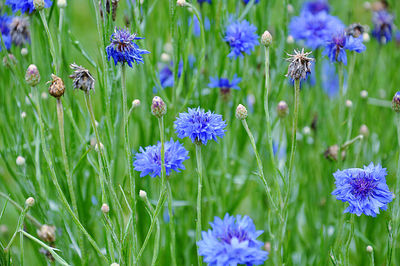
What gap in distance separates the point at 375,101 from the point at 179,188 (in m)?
0.67

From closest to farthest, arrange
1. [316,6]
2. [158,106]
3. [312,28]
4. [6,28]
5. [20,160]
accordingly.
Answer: [158,106]
[20,160]
[6,28]
[312,28]
[316,6]

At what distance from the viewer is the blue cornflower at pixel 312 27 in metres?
1.44

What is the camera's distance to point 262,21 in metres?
1.47

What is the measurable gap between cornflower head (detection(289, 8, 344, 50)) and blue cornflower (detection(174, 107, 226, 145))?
2.11 feet

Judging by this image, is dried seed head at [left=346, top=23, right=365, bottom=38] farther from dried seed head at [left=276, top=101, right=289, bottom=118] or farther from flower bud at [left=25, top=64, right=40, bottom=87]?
flower bud at [left=25, top=64, right=40, bottom=87]

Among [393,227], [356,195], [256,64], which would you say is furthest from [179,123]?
[256,64]

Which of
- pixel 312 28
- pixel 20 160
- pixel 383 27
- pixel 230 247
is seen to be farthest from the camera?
pixel 383 27

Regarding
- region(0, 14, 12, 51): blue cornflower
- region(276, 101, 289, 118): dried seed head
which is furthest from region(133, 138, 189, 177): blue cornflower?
region(0, 14, 12, 51): blue cornflower

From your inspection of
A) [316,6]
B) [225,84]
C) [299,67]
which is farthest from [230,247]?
[316,6]

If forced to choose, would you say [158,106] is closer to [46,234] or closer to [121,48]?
[121,48]

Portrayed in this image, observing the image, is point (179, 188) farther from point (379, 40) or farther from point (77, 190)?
point (379, 40)

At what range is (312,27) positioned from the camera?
149 centimetres

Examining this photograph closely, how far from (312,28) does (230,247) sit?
94 cm

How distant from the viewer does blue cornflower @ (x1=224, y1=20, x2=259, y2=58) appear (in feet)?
Result: 4.12
